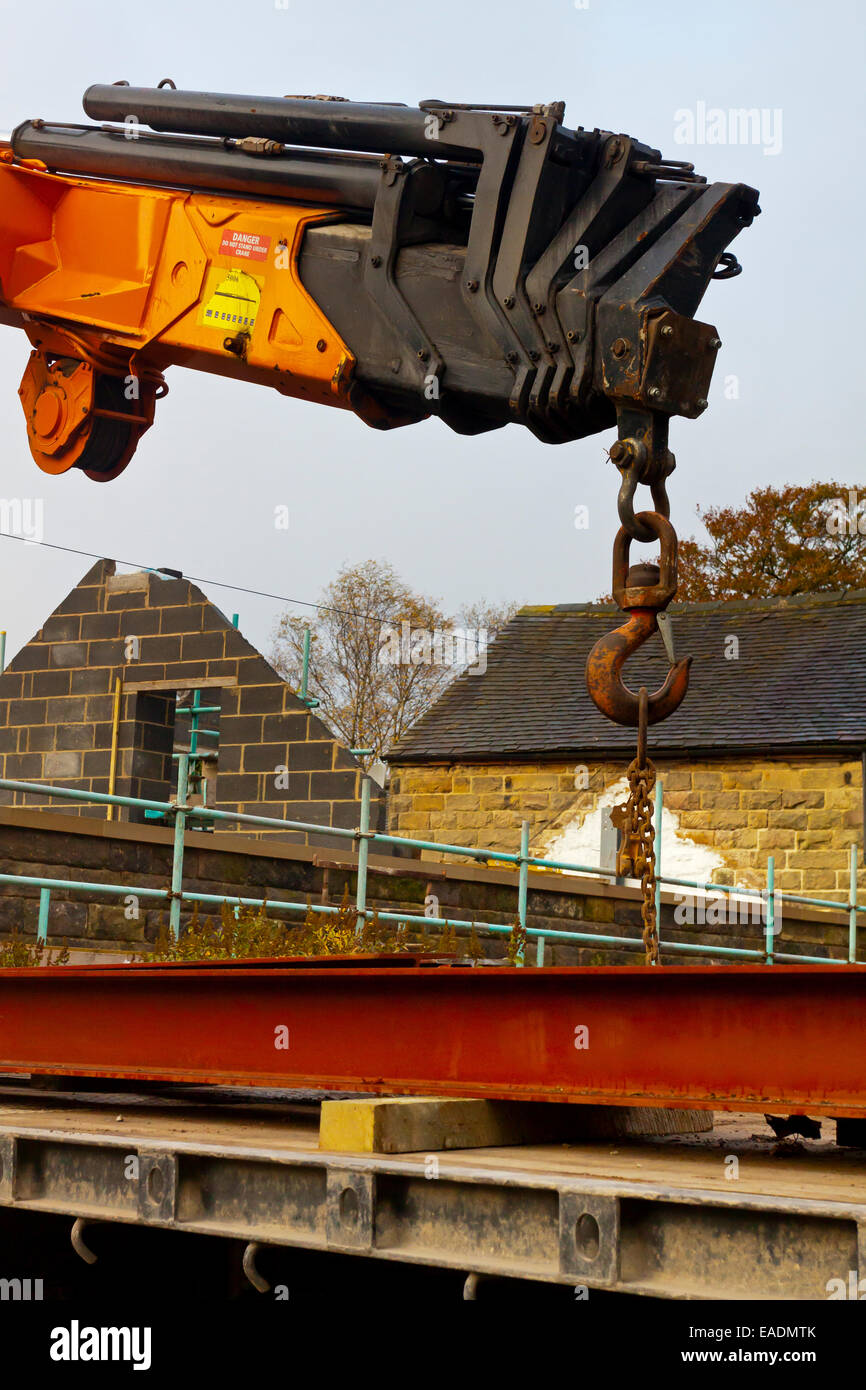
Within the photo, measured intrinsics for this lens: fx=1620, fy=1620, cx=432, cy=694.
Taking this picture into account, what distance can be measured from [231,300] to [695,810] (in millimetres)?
14693

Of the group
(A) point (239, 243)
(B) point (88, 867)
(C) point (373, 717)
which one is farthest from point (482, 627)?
(A) point (239, 243)

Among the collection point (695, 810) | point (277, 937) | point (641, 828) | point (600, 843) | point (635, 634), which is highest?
point (695, 810)

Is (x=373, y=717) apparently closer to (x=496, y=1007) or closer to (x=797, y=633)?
(x=797, y=633)

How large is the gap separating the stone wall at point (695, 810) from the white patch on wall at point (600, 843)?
1 centimetres

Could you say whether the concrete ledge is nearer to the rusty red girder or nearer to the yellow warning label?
the rusty red girder

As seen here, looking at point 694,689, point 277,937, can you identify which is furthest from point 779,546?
point 277,937

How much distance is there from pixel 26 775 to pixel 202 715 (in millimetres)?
4241

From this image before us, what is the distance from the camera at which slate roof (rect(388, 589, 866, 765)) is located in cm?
Answer: 2048

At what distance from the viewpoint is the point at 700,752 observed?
2050cm

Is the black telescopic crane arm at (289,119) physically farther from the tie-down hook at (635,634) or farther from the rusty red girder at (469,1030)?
the rusty red girder at (469,1030)

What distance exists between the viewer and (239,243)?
688cm

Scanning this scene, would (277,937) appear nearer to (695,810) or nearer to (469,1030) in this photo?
(469,1030)

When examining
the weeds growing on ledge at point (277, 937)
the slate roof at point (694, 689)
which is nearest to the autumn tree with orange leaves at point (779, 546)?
the slate roof at point (694, 689)

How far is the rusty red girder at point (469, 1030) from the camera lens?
4.16m
